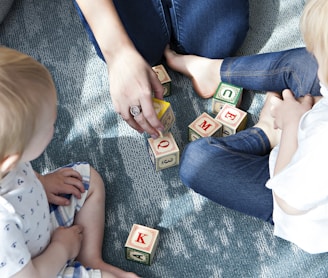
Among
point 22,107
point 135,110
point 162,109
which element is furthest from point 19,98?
point 162,109

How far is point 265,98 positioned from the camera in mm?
1486

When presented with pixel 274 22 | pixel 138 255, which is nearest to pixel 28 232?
pixel 138 255

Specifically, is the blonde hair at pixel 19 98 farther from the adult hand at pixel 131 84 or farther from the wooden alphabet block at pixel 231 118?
the wooden alphabet block at pixel 231 118

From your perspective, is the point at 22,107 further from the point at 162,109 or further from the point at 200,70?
the point at 200,70

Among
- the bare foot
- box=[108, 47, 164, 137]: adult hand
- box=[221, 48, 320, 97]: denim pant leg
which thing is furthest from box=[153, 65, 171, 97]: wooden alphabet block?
the bare foot

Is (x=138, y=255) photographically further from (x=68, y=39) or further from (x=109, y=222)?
(x=68, y=39)

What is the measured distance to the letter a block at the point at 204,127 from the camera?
4.56 ft

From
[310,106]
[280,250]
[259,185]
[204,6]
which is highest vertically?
[204,6]

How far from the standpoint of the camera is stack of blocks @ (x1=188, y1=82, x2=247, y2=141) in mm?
1395

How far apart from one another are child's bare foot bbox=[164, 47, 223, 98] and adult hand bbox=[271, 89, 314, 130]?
0.70 ft

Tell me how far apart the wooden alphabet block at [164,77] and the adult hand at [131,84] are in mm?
259

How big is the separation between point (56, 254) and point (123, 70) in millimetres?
407

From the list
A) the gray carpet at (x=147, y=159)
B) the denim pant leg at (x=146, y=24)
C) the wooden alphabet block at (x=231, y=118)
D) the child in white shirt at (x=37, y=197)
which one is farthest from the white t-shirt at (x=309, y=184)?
the denim pant leg at (x=146, y=24)

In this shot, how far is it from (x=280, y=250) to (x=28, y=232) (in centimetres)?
60
